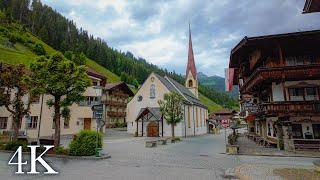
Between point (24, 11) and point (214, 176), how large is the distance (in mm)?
144232

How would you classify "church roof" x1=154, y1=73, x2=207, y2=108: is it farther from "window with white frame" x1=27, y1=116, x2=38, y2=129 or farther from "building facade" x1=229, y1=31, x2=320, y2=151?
"building facade" x1=229, y1=31, x2=320, y2=151

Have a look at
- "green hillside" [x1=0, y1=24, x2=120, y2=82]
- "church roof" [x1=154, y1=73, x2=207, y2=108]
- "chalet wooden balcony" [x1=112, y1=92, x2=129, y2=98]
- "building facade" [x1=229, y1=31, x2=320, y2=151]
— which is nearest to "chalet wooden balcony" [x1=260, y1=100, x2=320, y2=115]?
"building facade" [x1=229, y1=31, x2=320, y2=151]

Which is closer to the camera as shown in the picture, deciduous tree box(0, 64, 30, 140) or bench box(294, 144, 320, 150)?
deciduous tree box(0, 64, 30, 140)

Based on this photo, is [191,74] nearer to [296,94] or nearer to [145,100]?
[145,100]

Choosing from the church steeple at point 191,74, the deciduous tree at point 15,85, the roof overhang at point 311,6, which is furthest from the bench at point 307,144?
the church steeple at point 191,74

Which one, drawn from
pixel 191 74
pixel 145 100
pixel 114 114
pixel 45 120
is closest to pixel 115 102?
pixel 114 114

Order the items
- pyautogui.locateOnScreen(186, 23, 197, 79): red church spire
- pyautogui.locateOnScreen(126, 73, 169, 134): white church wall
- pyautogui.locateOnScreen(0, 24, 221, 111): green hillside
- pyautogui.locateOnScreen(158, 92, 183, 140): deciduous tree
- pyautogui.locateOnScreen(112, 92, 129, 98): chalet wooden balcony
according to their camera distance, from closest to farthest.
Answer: pyautogui.locateOnScreen(158, 92, 183, 140): deciduous tree
pyautogui.locateOnScreen(126, 73, 169, 134): white church wall
pyautogui.locateOnScreen(112, 92, 129, 98): chalet wooden balcony
pyautogui.locateOnScreen(186, 23, 197, 79): red church spire
pyautogui.locateOnScreen(0, 24, 221, 111): green hillside

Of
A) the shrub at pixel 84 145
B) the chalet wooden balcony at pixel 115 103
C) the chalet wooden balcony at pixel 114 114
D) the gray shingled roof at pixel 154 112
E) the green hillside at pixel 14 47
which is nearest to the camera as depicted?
the shrub at pixel 84 145

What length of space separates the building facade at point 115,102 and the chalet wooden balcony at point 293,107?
141 ft

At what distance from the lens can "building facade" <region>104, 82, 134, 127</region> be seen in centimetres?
5971

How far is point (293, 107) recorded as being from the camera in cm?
2034

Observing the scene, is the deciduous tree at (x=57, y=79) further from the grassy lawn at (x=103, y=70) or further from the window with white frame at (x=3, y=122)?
the grassy lawn at (x=103, y=70)

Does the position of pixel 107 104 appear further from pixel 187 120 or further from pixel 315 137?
pixel 315 137

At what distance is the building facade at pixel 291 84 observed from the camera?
2030cm
